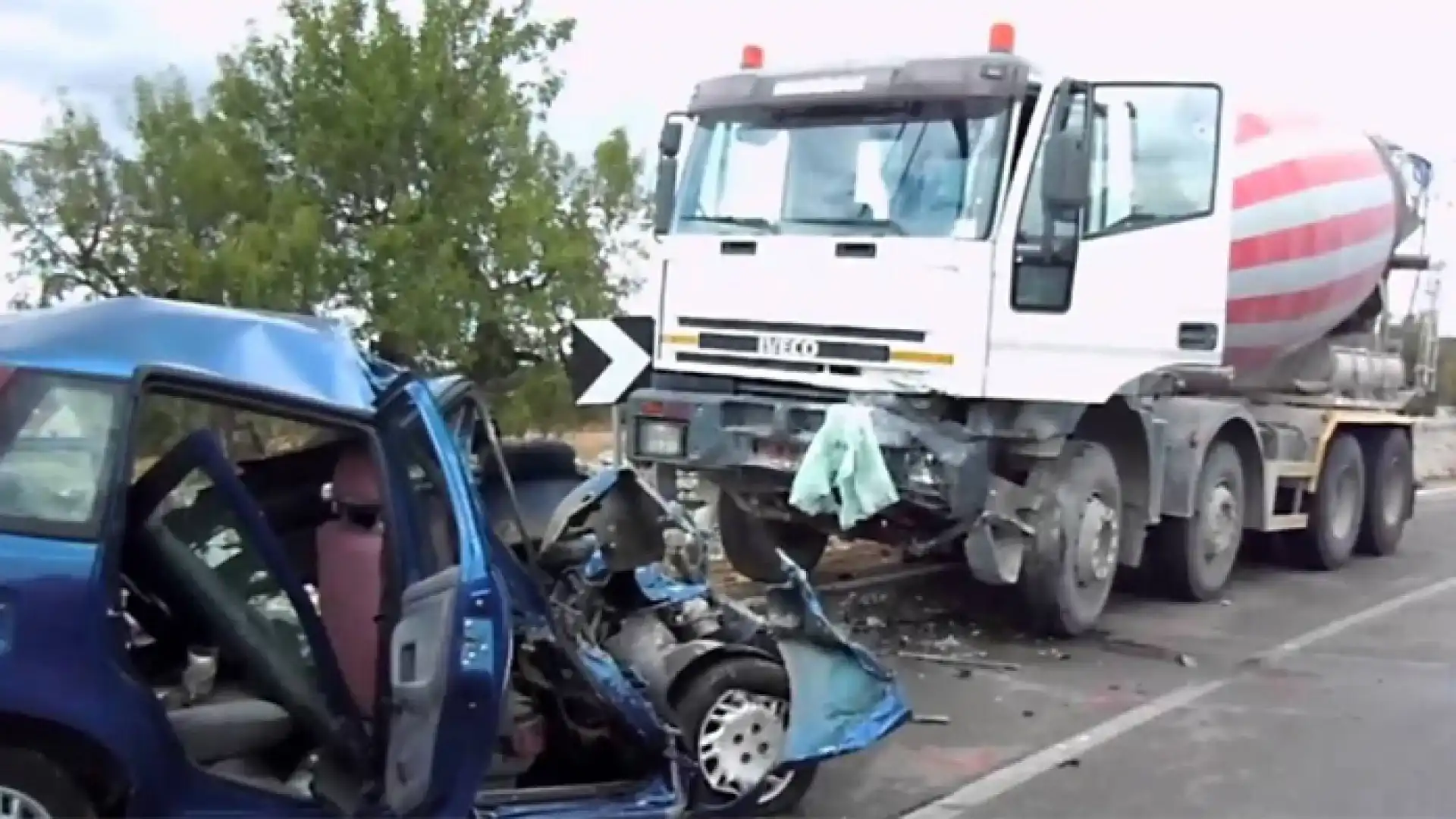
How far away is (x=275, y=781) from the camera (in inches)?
179

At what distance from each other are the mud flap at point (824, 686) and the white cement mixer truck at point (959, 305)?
9.51 ft

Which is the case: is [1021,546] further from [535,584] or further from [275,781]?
[275,781]

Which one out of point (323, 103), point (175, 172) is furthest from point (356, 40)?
point (175, 172)

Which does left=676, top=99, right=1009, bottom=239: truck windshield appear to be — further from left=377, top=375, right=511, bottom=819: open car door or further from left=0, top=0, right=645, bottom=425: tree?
left=0, top=0, right=645, bottom=425: tree

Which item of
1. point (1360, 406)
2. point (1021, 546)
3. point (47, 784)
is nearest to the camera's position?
point (47, 784)

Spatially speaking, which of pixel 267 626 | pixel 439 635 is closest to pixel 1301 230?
pixel 439 635

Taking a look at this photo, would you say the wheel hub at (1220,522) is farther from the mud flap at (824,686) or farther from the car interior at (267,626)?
the car interior at (267,626)

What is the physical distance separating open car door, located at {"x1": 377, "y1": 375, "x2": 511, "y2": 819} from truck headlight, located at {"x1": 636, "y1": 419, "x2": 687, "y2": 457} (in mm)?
5046

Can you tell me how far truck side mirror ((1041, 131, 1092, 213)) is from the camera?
29.4 feet

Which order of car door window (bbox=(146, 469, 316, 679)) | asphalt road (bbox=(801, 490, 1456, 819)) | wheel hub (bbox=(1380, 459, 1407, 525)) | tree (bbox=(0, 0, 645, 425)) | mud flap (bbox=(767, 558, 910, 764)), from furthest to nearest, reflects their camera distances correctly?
tree (bbox=(0, 0, 645, 425)) < wheel hub (bbox=(1380, 459, 1407, 525)) < asphalt road (bbox=(801, 490, 1456, 819)) < mud flap (bbox=(767, 558, 910, 764)) < car door window (bbox=(146, 469, 316, 679))

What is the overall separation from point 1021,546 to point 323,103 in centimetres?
1097

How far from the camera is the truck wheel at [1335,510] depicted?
13.2m

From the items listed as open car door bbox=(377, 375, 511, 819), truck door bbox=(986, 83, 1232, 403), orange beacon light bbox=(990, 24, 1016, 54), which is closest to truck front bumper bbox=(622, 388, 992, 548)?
truck door bbox=(986, 83, 1232, 403)

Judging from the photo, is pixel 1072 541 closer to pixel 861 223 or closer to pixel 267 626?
pixel 861 223
